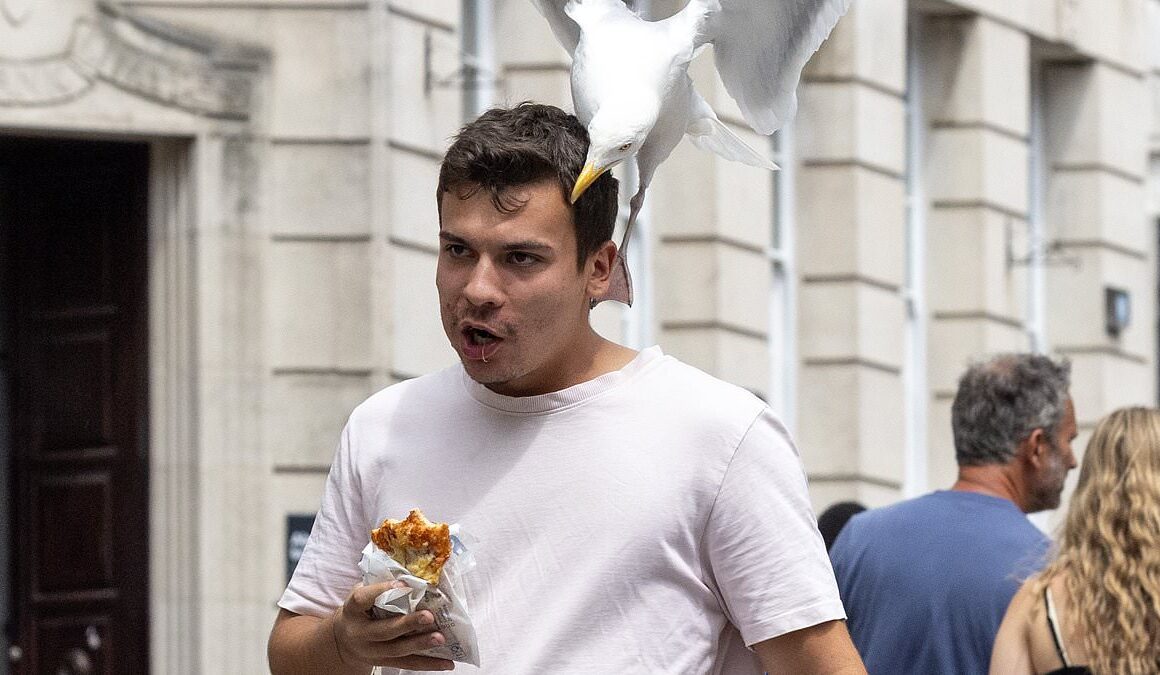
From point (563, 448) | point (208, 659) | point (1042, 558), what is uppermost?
point (563, 448)

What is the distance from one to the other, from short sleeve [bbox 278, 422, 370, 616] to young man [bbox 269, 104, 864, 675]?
0.13 metres

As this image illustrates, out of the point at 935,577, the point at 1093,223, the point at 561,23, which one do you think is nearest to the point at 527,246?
the point at 561,23

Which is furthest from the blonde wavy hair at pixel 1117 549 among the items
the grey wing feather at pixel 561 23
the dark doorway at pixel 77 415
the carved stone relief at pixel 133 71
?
the dark doorway at pixel 77 415

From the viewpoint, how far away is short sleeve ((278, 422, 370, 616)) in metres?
3.83

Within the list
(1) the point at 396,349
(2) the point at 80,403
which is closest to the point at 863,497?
(1) the point at 396,349

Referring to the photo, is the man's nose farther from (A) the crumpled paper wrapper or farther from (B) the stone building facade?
(B) the stone building facade

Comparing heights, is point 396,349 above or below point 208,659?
above

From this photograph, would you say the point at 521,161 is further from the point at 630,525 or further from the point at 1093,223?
the point at 1093,223

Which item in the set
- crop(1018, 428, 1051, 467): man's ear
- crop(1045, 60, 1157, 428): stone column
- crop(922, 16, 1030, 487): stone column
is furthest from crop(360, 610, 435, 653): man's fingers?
crop(1045, 60, 1157, 428): stone column

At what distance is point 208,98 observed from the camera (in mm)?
11266

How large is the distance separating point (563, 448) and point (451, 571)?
0.30 metres

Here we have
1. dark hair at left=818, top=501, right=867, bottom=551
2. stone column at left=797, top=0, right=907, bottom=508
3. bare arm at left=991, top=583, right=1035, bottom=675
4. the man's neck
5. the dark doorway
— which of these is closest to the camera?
bare arm at left=991, top=583, right=1035, bottom=675

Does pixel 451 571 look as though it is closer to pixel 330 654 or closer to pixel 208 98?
pixel 330 654

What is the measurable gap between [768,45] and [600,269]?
3.04 feet
